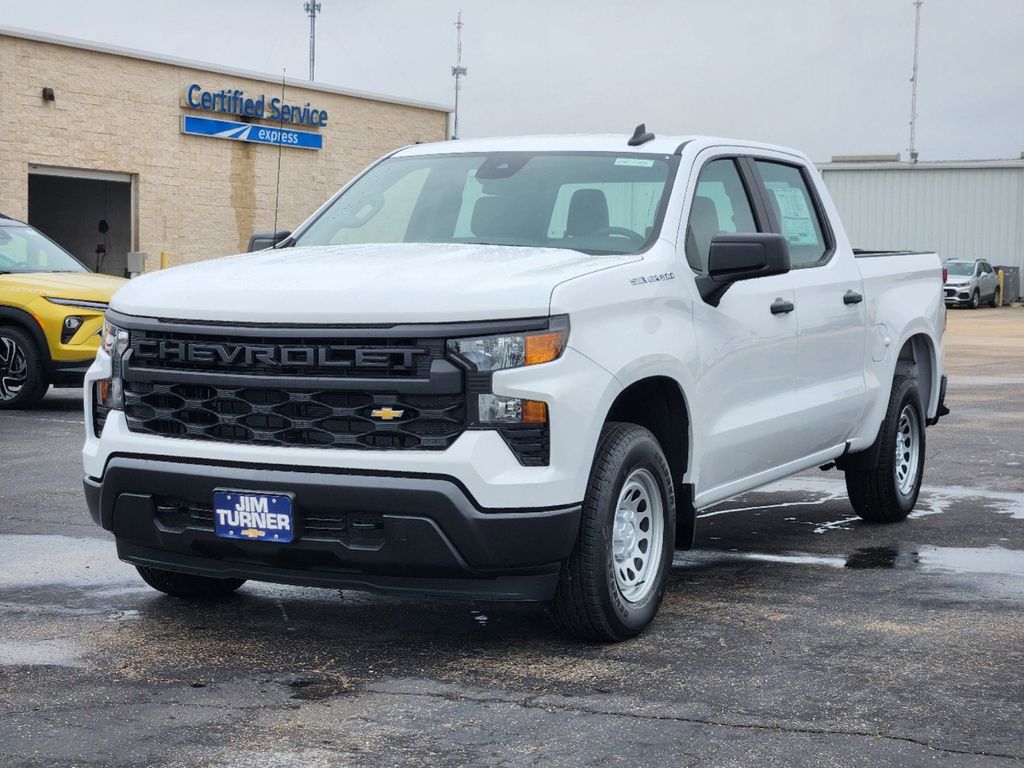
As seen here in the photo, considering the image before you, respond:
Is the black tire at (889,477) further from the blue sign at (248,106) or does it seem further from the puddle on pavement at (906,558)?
the blue sign at (248,106)

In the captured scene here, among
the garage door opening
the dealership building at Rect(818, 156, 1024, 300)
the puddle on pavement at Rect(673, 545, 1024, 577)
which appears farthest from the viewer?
the dealership building at Rect(818, 156, 1024, 300)

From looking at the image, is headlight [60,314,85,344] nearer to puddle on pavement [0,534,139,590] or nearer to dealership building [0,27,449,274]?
puddle on pavement [0,534,139,590]

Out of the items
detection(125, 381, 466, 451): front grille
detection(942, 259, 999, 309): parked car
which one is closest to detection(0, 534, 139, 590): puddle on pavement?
detection(125, 381, 466, 451): front grille

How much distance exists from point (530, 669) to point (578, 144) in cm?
262

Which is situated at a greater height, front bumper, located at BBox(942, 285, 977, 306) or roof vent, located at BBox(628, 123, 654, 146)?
roof vent, located at BBox(628, 123, 654, 146)

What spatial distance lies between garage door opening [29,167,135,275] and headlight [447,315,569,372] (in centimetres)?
2888

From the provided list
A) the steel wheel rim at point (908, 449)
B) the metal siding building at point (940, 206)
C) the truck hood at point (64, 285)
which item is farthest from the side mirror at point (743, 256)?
the metal siding building at point (940, 206)

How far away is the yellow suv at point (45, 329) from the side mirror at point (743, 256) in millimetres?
8515

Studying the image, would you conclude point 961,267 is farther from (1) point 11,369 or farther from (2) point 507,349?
(2) point 507,349

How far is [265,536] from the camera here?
5.05 metres

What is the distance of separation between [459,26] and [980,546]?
57.8m

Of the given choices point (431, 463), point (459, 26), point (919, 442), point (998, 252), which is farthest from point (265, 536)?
point (459, 26)

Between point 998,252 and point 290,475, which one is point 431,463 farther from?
point 998,252

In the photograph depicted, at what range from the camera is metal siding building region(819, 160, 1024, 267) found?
55.2m
